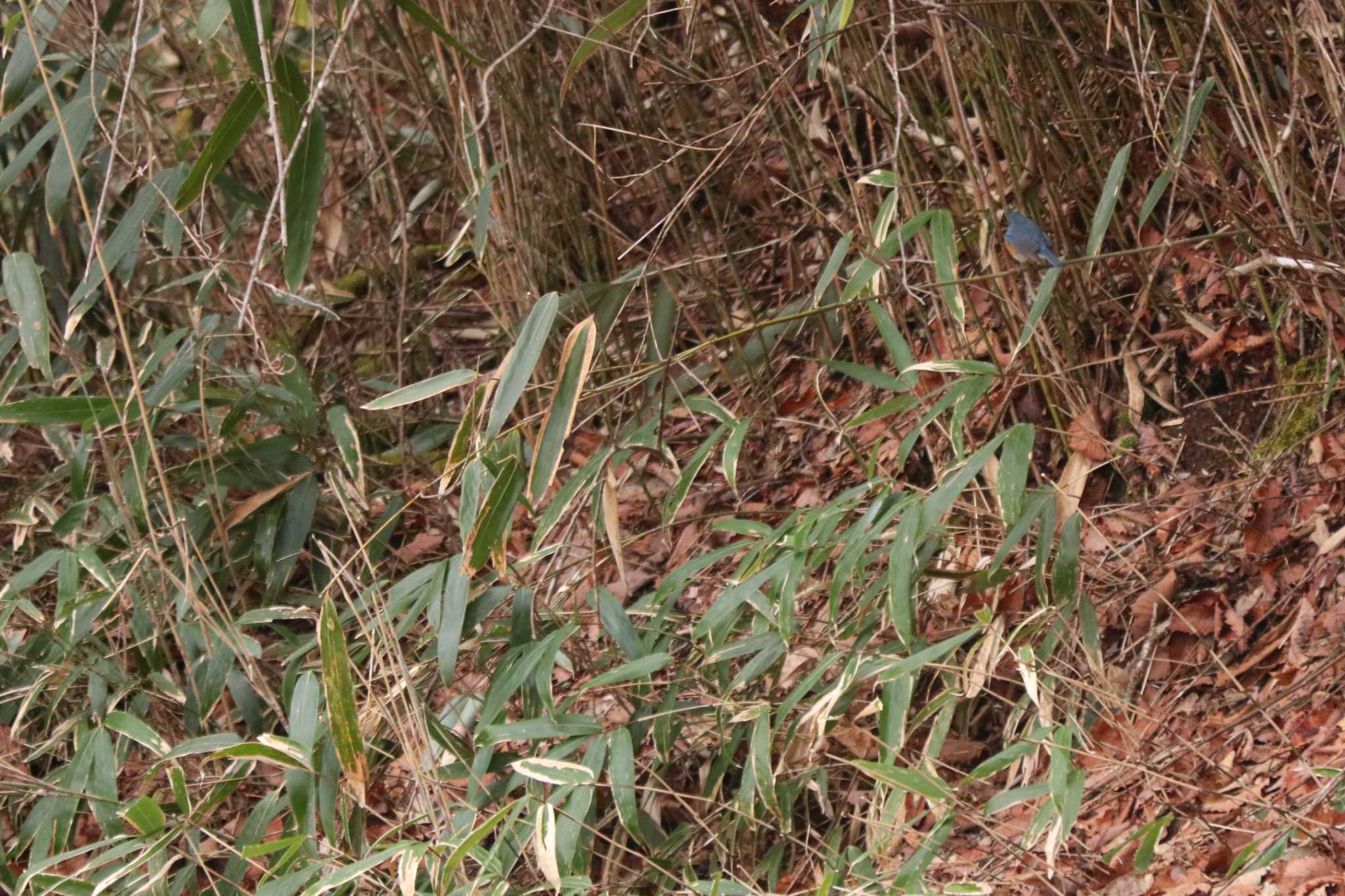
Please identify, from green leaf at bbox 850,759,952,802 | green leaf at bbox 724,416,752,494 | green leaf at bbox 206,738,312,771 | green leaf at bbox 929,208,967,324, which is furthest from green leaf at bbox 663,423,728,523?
green leaf at bbox 206,738,312,771

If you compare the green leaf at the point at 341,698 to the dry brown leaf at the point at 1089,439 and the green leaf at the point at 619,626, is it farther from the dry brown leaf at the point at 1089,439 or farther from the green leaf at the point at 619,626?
the dry brown leaf at the point at 1089,439

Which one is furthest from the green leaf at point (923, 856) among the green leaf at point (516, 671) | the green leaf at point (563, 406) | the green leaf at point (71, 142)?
the green leaf at point (71, 142)

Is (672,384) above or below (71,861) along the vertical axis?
above

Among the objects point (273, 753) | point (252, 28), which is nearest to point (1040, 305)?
point (252, 28)

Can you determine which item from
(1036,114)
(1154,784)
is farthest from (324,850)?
(1036,114)

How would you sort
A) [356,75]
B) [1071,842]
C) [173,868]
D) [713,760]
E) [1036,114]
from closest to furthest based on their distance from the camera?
[1071,842] → [713,760] → [1036,114] → [173,868] → [356,75]

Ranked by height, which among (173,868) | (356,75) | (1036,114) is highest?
(356,75)

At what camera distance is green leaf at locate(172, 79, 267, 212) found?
1.59 m

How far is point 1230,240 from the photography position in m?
2.29

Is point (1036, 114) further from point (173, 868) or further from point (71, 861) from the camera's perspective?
point (71, 861)

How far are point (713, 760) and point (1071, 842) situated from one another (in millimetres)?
521

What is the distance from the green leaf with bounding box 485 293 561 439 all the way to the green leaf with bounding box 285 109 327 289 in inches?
11.8

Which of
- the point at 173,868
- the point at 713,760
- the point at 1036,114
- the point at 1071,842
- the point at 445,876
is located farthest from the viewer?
the point at 173,868

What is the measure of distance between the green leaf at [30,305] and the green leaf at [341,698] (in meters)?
0.75
